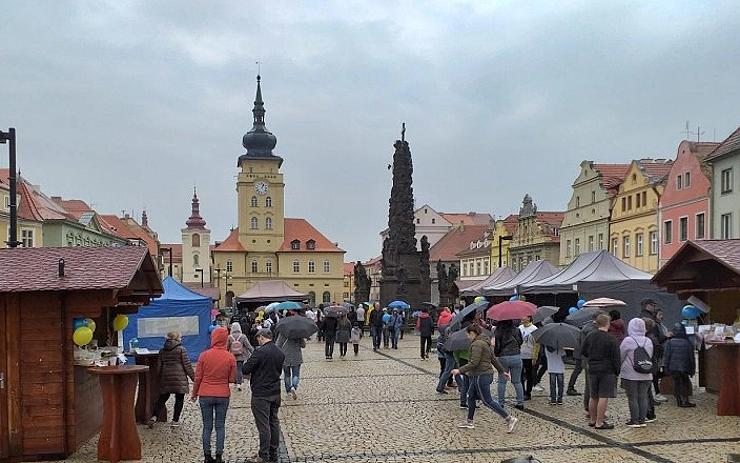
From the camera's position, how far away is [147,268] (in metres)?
12.5

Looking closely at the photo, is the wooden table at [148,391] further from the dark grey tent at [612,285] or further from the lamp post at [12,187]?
the dark grey tent at [612,285]

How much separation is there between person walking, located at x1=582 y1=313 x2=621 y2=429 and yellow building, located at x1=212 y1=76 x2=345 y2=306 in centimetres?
8969

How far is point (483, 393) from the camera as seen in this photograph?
11.4 metres

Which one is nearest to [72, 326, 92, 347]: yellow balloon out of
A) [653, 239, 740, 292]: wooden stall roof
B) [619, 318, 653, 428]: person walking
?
[619, 318, 653, 428]: person walking

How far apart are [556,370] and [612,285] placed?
9.65m

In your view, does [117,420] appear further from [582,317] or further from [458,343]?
[582,317]

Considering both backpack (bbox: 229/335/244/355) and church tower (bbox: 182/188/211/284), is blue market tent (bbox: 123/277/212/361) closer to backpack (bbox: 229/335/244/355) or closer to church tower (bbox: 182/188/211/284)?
backpack (bbox: 229/335/244/355)

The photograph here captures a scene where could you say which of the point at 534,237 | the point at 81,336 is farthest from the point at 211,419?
the point at 534,237

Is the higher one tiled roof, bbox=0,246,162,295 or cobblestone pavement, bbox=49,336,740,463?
tiled roof, bbox=0,246,162,295

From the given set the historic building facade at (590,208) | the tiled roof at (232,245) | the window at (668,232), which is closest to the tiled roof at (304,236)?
the tiled roof at (232,245)

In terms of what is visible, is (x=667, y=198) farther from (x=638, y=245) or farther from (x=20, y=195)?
(x=20, y=195)

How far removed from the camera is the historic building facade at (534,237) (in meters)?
66.6

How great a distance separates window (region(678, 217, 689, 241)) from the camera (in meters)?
44.1

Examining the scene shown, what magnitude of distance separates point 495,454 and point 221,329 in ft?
11.7
